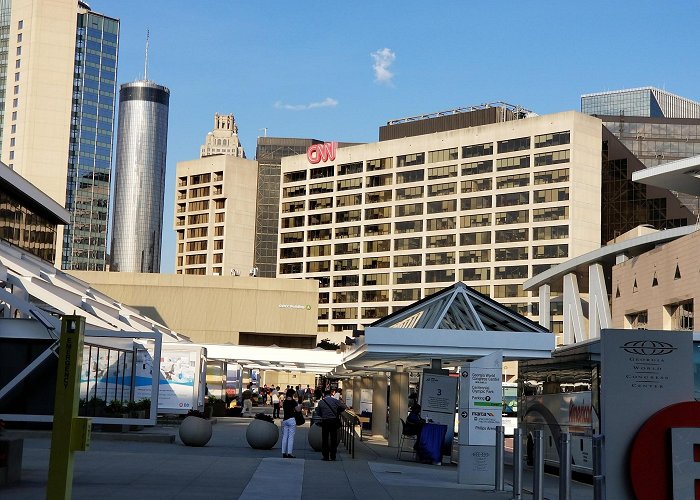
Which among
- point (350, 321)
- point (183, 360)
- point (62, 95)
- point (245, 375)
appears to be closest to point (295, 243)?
point (350, 321)

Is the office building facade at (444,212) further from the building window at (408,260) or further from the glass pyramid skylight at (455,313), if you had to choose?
the glass pyramid skylight at (455,313)

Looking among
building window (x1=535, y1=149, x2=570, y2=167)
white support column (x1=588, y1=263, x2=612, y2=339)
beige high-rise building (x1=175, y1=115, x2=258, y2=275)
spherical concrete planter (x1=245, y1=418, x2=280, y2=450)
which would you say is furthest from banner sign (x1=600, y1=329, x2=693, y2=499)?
beige high-rise building (x1=175, y1=115, x2=258, y2=275)

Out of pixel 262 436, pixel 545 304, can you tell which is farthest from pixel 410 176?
pixel 262 436

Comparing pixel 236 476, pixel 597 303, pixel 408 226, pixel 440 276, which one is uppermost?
pixel 408 226

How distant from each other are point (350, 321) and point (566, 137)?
38.9 meters

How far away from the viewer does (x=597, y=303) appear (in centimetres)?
7506

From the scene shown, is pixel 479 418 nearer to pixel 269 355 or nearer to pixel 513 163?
pixel 269 355

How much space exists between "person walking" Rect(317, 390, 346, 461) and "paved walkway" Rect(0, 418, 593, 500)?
1.63 feet

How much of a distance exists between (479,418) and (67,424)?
41.4 feet

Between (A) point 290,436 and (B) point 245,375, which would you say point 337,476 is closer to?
(A) point 290,436

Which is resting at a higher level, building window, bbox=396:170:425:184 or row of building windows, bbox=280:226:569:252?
building window, bbox=396:170:425:184

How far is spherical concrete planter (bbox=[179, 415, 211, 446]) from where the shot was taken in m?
31.1

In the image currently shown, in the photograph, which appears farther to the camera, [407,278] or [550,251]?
[407,278]

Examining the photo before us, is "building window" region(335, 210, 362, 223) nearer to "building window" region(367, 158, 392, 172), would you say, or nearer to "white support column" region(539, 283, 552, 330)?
"building window" region(367, 158, 392, 172)
